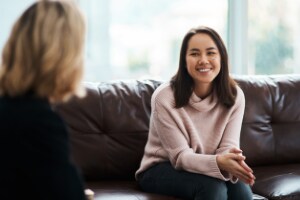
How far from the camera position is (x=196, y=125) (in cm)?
276

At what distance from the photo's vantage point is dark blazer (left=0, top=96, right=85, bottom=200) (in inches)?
54.9

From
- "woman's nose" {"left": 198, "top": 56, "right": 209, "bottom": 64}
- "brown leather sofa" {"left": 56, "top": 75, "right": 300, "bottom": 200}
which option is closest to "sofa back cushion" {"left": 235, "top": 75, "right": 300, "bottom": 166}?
"brown leather sofa" {"left": 56, "top": 75, "right": 300, "bottom": 200}

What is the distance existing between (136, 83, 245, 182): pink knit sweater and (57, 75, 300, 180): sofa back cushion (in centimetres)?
18


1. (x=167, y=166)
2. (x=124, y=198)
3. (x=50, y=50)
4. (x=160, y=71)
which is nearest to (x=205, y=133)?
(x=167, y=166)

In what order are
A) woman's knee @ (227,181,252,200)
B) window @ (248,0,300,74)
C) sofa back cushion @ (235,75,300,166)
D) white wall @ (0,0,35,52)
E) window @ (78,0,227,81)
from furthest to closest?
window @ (248,0,300,74)
window @ (78,0,227,81)
white wall @ (0,0,35,52)
sofa back cushion @ (235,75,300,166)
woman's knee @ (227,181,252,200)

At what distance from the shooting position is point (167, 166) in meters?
2.68

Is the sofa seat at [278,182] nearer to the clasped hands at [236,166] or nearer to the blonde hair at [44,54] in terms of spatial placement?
the clasped hands at [236,166]

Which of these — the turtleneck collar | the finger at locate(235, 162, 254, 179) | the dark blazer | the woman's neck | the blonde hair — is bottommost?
the finger at locate(235, 162, 254, 179)

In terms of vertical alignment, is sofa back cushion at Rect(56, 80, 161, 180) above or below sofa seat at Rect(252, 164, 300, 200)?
above

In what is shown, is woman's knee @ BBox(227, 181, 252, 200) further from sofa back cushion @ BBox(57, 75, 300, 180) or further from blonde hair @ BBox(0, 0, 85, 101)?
blonde hair @ BBox(0, 0, 85, 101)

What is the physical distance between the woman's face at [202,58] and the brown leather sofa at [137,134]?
0.39 m

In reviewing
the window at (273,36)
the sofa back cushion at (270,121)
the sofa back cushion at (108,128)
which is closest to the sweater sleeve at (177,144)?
the sofa back cushion at (108,128)

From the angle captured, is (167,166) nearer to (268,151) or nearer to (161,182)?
(161,182)

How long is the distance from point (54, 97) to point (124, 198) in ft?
3.55
